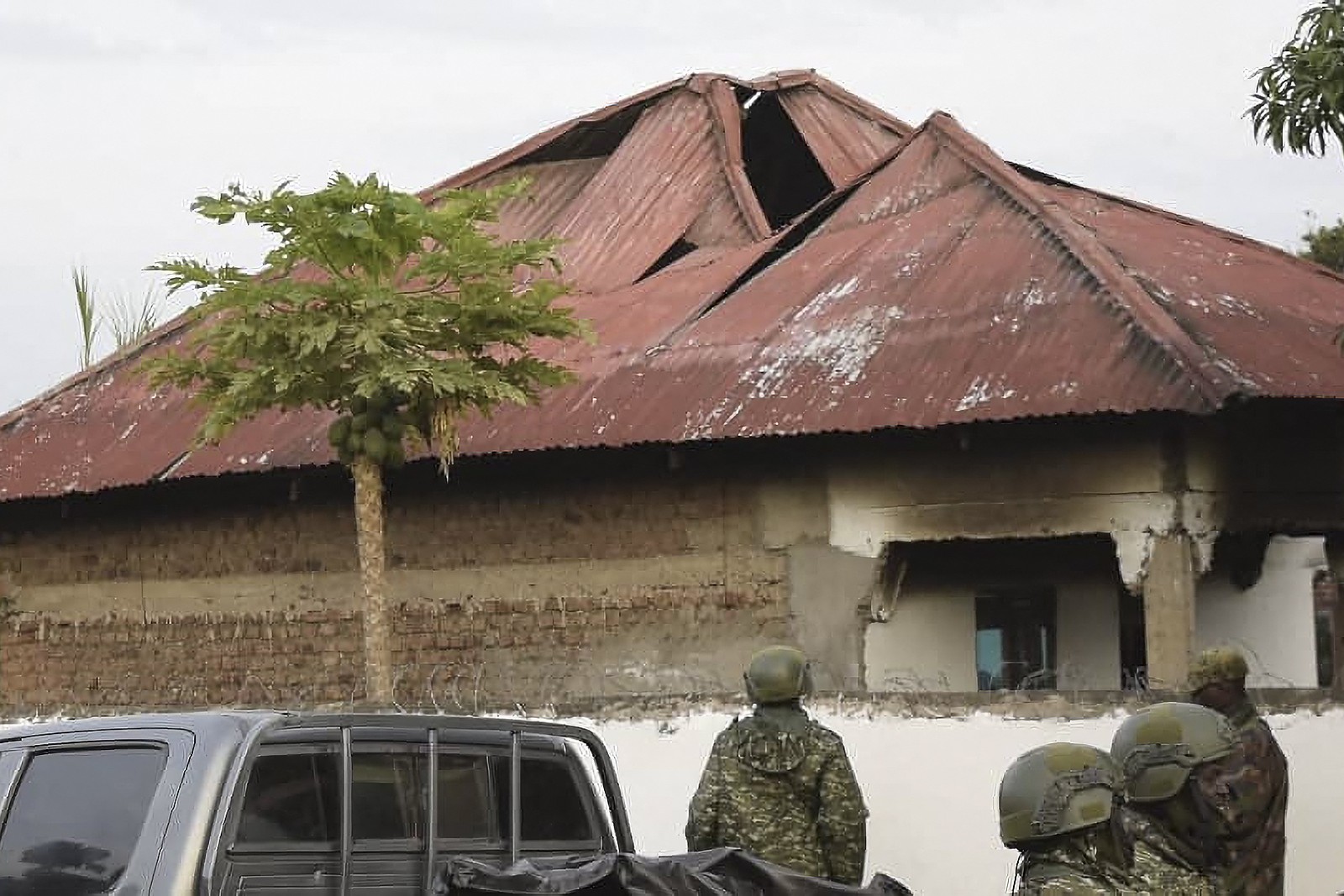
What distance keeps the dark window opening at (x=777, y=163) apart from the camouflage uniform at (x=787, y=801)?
12992 mm

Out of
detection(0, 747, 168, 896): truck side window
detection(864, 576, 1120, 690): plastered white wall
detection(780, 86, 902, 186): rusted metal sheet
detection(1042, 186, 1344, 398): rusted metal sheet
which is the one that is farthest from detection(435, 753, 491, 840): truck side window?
detection(780, 86, 902, 186): rusted metal sheet

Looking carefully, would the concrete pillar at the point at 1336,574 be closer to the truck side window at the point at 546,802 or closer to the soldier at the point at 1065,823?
the truck side window at the point at 546,802

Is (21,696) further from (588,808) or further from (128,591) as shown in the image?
(588,808)

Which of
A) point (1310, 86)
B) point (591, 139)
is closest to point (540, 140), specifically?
point (591, 139)

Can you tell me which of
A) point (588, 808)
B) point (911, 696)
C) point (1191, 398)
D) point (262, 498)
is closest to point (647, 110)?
point (262, 498)

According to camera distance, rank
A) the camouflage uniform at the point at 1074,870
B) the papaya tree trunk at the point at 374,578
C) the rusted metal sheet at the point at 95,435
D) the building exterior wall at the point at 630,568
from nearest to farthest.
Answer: the camouflage uniform at the point at 1074,870
the papaya tree trunk at the point at 374,578
the building exterior wall at the point at 630,568
the rusted metal sheet at the point at 95,435

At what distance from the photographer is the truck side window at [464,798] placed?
6.14 metres

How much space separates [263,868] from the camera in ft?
18.2

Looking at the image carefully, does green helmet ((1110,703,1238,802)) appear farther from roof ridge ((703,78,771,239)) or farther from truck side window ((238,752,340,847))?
roof ridge ((703,78,771,239))

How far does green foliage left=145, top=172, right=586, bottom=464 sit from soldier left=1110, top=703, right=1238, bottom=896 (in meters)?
7.78

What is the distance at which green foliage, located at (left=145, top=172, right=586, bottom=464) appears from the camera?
1288cm

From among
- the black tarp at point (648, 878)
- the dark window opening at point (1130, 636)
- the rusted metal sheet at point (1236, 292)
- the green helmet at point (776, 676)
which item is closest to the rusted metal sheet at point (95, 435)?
the rusted metal sheet at point (1236, 292)

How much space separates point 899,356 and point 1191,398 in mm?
2451

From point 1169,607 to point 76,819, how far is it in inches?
359
